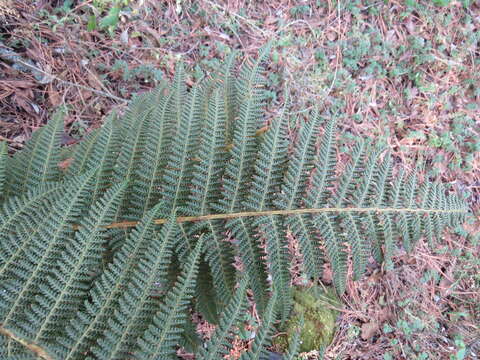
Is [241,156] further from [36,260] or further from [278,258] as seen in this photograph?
[36,260]

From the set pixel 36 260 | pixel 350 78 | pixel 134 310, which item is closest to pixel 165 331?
pixel 134 310

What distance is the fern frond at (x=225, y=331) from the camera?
1.19 m

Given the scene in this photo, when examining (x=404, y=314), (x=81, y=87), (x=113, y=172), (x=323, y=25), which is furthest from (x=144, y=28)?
(x=404, y=314)

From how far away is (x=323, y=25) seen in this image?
4031 millimetres

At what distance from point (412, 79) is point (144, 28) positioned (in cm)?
263

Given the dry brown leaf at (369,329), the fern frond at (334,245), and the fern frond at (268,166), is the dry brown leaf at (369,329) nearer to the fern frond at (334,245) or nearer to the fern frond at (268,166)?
the fern frond at (334,245)

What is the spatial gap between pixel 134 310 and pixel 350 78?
3.36 m

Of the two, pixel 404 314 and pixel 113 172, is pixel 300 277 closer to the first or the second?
pixel 404 314

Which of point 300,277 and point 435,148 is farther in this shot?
point 435,148

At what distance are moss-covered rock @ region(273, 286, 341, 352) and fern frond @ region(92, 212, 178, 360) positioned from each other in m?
2.29

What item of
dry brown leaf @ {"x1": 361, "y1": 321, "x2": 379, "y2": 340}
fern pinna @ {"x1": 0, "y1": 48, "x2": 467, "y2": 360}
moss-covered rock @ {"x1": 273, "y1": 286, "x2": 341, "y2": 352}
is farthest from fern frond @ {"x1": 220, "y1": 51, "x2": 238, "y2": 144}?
dry brown leaf @ {"x1": 361, "y1": 321, "x2": 379, "y2": 340}

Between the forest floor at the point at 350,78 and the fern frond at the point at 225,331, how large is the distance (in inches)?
88.3

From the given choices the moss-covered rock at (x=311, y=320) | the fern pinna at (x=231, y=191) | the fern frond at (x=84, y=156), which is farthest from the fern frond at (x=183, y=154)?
the moss-covered rock at (x=311, y=320)

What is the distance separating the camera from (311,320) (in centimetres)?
344
